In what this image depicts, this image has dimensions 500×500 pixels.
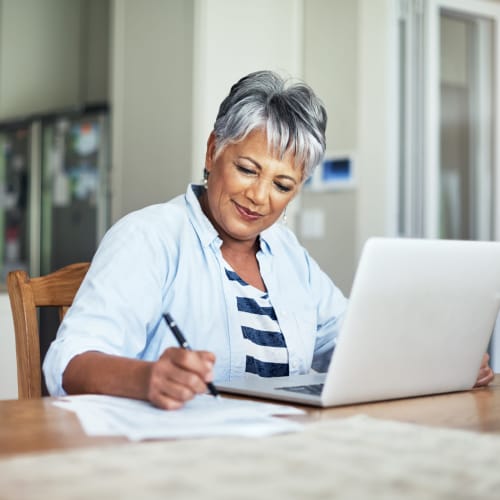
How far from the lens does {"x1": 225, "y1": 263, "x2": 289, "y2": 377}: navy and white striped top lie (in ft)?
5.38

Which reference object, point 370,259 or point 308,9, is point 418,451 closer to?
point 370,259

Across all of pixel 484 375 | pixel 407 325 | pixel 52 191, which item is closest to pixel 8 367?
pixel 484 375

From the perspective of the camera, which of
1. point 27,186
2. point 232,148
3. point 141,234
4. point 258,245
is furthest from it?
point 27,186

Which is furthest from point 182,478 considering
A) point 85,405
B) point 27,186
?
point 27,186

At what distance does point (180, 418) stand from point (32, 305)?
649 millimetres

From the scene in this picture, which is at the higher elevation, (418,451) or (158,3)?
(158,3)

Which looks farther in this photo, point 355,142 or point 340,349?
point 355,142

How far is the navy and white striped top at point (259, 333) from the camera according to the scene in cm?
164

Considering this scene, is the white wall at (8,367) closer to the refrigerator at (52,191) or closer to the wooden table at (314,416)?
the refrigerator at (52,191)

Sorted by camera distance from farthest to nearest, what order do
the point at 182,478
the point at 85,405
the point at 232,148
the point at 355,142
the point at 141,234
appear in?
the point at 355,142, the point at 232,148, the point at 141,234, the point at 85,405, the point at 182,478

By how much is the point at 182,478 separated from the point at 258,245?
1094mm

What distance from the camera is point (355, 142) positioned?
412 centimetres

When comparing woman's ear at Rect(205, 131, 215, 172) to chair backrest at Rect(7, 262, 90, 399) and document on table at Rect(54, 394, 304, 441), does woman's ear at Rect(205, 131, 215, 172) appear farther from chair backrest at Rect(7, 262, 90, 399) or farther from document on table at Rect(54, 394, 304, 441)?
document on table at Rect(54, 394, 304, 441)

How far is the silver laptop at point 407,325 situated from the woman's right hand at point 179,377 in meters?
0.18
